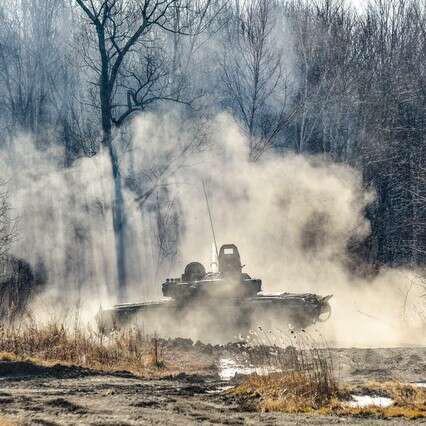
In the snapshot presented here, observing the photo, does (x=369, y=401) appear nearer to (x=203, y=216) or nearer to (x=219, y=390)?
(x=219, y=390)

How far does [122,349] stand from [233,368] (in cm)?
218

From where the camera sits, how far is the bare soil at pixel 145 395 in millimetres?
9078

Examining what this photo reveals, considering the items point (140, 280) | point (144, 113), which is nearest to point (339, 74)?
point (144, 113)

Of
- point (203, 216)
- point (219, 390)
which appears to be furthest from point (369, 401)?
point (203, 216)

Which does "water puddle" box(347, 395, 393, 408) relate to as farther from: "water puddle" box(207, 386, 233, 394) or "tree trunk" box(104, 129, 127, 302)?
"tree trunk" box(104, 129, 127, 302)

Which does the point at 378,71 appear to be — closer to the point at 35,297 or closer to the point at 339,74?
the point at 339,74

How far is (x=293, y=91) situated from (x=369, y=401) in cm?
2746

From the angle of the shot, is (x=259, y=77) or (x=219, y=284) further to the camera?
(x=259, y=77)

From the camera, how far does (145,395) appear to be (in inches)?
441

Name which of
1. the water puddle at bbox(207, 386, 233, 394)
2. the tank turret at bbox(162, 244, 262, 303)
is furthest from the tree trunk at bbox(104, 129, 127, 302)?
the water puddle at bbox(207, 386, 233, 394)

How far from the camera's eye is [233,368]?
15.6 meters

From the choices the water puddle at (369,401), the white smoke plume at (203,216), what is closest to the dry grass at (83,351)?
the water puddle at (369,401)

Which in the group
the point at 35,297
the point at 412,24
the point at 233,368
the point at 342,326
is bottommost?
the point at 233,368

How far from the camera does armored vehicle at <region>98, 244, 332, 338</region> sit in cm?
2083
